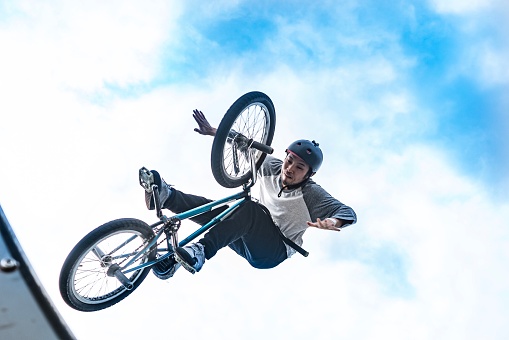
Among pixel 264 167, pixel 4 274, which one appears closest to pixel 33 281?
pixel 4 274

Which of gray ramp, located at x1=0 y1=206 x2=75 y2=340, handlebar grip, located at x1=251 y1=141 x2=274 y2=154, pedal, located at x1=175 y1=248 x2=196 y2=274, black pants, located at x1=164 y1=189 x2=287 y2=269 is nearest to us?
gray ramp, located at x1=0 y1=206 x2=75 y2=340

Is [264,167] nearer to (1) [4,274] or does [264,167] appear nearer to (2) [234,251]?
(2) [234,251]

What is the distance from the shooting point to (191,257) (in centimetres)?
484

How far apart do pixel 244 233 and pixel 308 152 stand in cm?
143

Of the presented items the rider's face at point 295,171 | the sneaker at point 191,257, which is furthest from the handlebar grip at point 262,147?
the sneaker at point 191,257

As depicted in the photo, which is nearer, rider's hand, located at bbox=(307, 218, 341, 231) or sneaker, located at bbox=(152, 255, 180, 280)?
rider's hand, located at bbox=(307, 218, 341, 231)

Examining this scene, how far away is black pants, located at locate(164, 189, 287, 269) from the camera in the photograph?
5.53m

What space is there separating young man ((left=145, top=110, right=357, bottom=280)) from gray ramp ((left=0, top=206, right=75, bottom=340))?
14.0 ft

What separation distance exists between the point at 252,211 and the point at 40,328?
16.4 feet

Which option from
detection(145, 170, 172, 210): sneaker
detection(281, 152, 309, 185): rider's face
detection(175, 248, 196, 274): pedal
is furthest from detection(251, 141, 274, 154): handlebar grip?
detection(175, 248, 196, 274): pedal

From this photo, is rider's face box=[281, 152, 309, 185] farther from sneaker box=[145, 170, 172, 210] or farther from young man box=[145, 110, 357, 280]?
sneaker box=[145, 170, 172, 210]

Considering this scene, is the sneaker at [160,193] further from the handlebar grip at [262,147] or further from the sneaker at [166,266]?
the handlebar grip at [262,147]

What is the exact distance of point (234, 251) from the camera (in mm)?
6609

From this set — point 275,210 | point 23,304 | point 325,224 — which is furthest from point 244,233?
point 23,304
